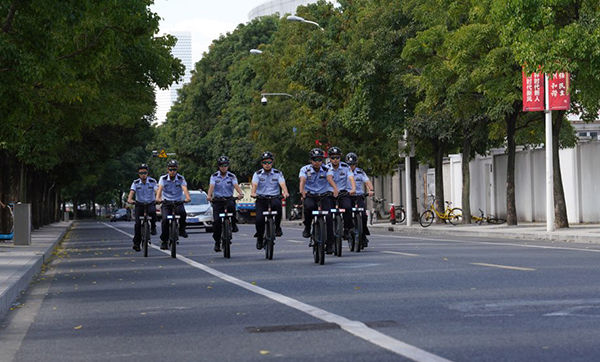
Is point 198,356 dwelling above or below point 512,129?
below

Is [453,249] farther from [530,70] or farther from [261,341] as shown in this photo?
[261,341]

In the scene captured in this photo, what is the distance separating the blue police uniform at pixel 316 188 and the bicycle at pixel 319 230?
0.19 ft

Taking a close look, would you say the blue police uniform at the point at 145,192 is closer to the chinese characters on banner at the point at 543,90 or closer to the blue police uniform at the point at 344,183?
the blue police uniform at the point at 344,183

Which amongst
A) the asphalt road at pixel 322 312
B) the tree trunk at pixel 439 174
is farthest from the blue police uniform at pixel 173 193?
the tree trunk at pixel 439 174

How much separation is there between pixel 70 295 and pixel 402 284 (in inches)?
159

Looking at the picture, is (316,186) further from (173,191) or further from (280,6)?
(280,6)

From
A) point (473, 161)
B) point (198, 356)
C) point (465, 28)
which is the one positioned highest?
point (465, 28)

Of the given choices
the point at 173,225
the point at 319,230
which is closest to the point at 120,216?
the point at 173,225

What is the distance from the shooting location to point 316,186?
18.5 metres

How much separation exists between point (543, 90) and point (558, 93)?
0.67m

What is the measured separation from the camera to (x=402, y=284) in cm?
1295

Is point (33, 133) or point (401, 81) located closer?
point (33, 133)

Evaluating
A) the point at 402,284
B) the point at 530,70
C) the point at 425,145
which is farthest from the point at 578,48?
the point at 425,145

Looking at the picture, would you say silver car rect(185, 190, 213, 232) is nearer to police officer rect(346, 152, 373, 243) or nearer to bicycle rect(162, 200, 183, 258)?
bicycle rect(162, 200, 183, 258)
